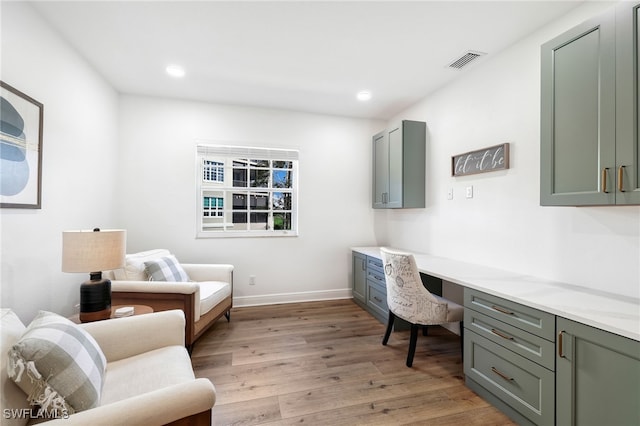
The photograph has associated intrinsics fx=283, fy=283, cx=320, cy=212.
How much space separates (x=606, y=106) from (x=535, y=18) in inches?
40.5

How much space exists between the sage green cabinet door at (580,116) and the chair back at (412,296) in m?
1.02

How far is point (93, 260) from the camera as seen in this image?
1.85m

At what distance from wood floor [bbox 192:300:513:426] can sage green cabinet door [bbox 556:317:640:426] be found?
19.5 inches

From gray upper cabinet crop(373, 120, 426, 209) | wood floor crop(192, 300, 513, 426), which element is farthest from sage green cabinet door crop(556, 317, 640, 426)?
gray upper cabinet crop(373, 120, 426, 209)

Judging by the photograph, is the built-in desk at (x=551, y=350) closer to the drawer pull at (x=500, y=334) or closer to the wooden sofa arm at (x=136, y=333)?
the drawer pull at (x=500, y=334)

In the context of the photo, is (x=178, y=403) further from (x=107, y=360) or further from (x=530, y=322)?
(x=530, y=322)

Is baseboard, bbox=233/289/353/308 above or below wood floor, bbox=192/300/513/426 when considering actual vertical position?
above

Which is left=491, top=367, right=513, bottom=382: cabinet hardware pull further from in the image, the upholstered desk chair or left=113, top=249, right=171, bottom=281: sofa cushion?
left=113, top=249, right=171, bottom=281: sofa cushion

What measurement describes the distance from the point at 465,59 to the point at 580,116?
1.31 metres

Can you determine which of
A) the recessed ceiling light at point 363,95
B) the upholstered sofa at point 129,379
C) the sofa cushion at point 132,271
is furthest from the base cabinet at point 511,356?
the sofa cushion at point 132,271

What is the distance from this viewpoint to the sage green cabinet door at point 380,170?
376 cm

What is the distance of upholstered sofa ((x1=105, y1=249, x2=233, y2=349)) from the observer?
2383 mm

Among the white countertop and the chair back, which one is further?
the chair back

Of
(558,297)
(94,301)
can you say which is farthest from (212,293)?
(558,297)
